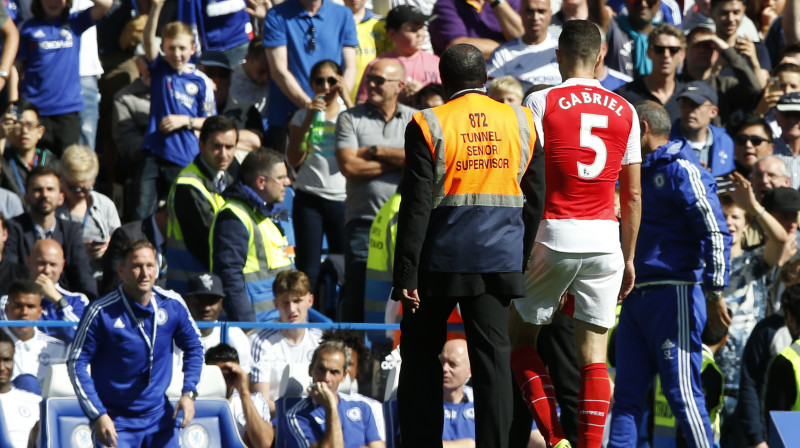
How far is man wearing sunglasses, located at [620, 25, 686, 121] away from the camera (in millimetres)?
11461

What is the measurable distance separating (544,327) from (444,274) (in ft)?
3.50

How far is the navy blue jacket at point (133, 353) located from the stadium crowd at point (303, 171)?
5 centimetres

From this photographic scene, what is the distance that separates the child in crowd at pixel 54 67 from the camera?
40.2 ft

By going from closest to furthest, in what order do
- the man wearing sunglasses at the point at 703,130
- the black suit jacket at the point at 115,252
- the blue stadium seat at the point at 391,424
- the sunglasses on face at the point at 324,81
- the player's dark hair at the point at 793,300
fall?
the blue stadium seat at the point at 391,424 < the player's dark hair at the point at 793,300 < the black suit jacket at the point at 115,252 < the man wearing sunglasses at the point at 703,130 < the sunglasses on face at the point at 324,81

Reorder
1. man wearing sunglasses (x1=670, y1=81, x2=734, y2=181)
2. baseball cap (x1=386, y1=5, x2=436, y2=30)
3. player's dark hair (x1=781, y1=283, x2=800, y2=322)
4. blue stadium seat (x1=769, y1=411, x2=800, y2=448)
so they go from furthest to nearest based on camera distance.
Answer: baseball cap (x1=386, y1=5, x2=436, y2=30) → man wearing sunglasses (x1=670, y1=81, x2=734, y2=181) → player's dark hair (x1=781, y1=283, x2=800, y2=322) → blue stadium seat (x1=769, y1=411, x2=800, y2=448)

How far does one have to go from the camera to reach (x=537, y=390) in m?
6.47


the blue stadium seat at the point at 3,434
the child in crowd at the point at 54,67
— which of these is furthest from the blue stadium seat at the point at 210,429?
the child in crowd at the point at 54,67

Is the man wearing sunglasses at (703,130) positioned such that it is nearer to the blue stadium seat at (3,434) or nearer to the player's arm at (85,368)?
the player's arm at (85,368)

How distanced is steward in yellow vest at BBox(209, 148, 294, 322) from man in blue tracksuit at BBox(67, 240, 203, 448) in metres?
1.36

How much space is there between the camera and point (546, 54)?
12102mm

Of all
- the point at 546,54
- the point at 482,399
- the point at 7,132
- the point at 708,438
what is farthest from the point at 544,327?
the point at 7,132

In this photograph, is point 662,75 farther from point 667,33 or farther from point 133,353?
point 133,353

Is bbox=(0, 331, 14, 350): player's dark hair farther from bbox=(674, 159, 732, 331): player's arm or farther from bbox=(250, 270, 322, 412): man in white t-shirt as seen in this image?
bbox=(674, 159, 732, 331): player's arm

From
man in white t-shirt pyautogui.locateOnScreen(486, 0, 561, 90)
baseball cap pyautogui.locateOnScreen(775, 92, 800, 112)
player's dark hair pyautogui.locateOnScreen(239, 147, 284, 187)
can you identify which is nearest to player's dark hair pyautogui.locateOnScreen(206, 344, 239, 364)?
player's dark hair pyautogui.locateOnScreen(239, 147, 284, 187)
